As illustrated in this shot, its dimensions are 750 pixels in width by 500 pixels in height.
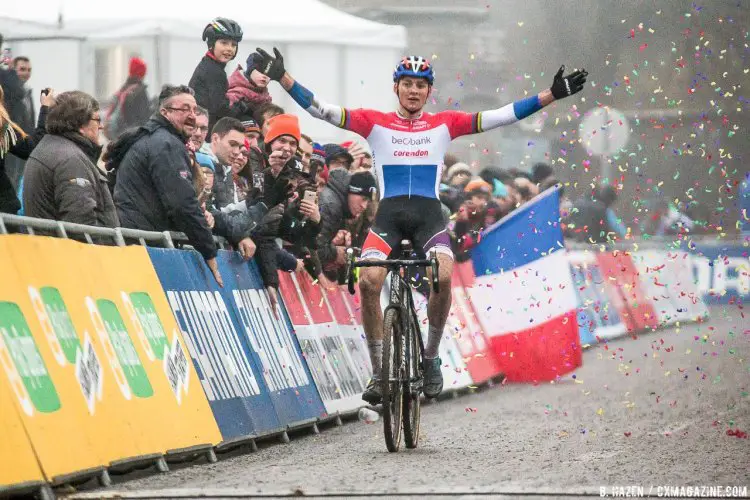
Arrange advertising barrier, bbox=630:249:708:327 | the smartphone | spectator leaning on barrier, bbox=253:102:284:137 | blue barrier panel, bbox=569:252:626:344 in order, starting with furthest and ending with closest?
advertising barrier, bbox=630:249:708:327, blue barrier panel, bbox=569:252:626:344, spectator leaning on barrier, bbox=253:102:284:137, the smartphone

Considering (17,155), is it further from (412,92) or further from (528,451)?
(528,451)

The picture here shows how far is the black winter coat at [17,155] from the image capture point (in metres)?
10.1

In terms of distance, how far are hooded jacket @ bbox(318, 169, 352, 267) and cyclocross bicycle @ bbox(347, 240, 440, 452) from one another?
3.53 metres

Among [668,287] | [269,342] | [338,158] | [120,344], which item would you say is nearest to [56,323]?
[120,344]

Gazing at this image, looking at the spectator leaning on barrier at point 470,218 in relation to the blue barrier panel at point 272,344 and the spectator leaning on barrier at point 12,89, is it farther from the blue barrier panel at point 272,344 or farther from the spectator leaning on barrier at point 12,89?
the blue barrier panel at point 272,344

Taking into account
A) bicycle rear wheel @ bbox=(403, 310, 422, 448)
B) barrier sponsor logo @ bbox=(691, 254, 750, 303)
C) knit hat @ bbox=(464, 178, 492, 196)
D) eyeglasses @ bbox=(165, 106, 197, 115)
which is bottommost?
barrier sponsor logo @ bbox=(691, 254, 750, 303)

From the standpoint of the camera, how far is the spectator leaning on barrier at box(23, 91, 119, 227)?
9859 millimetres

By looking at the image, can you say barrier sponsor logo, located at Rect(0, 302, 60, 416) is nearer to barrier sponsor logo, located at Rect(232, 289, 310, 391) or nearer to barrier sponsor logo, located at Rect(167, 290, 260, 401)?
barrier sponsor logo, located at Rect(167, 290, 260, 401)

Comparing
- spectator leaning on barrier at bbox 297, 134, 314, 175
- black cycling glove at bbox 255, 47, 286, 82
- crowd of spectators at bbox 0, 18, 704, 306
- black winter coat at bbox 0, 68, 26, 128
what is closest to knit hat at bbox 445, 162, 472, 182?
crowd of spectators at bbox 0, 18, 704, 306

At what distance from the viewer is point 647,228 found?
41.9 m

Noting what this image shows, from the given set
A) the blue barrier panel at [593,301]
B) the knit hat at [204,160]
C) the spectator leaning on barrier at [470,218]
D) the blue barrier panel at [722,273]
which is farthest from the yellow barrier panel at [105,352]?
the blue barrier panel at [722,273]

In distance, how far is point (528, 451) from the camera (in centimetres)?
1030

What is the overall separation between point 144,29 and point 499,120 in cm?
887

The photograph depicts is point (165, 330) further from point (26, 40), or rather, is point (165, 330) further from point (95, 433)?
point (26, 40)
